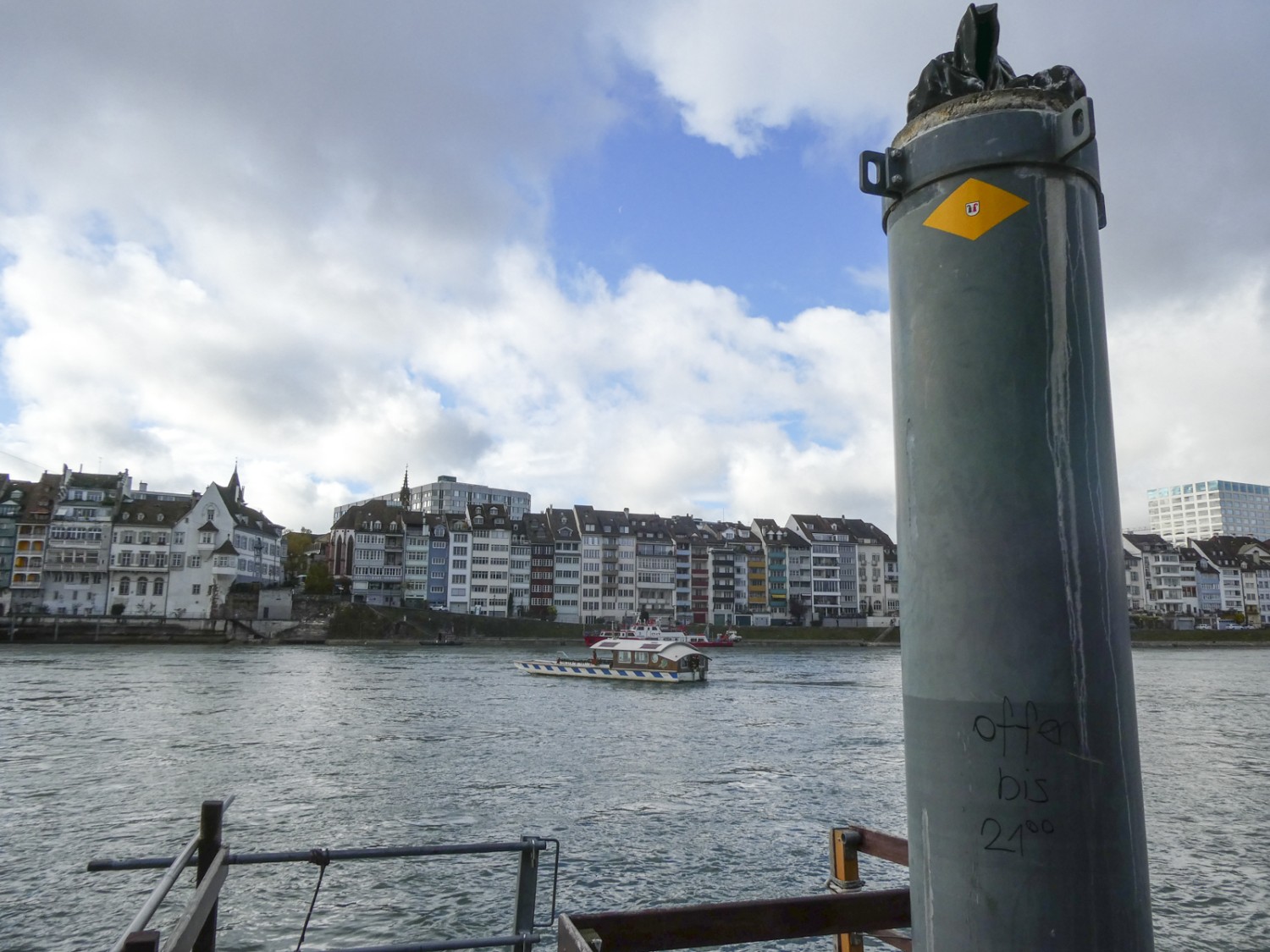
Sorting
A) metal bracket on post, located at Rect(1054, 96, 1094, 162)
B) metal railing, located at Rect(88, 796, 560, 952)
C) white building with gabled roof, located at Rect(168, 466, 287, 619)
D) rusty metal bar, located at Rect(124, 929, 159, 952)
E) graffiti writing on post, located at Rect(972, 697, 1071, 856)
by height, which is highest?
white building with gabled roof, located at Rect(168, 466, 287, 619)

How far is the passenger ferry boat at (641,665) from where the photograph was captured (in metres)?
57.0

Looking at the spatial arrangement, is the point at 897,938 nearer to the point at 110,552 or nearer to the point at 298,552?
the point at 110,552

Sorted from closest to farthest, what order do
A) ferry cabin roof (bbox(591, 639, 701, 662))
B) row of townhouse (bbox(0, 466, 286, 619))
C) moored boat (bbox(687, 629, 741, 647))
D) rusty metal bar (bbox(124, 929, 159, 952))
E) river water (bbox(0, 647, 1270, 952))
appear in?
1. rusty metal bar (bbox(124, 929, 159, 952))
2. river water (bbox(0, 647, 1270, 952))
3. ferry cabin roof (bbox(591, 639, 701, 662))
4. row of townhouse (bbox(0, 466, 286, 619))
5. moored boat (bbox(687, 629, 741, 647))

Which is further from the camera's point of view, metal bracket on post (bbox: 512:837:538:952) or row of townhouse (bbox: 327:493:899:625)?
row of townhouse (bbox: 327:493:899:625)

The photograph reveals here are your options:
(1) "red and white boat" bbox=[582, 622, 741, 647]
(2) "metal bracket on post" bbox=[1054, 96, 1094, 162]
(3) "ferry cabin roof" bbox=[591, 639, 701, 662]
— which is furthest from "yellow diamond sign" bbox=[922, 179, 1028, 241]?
(1) "red and white boat" bbox=[582, 622, 741, 647]

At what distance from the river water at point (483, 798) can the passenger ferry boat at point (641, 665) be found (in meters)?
12.1

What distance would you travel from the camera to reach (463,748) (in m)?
26.9

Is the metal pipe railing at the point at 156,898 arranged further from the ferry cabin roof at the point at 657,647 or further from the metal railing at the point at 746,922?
the ferry cabin roof at the point at 657,647

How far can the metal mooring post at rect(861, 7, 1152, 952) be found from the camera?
2053mm

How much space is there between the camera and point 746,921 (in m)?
3.73

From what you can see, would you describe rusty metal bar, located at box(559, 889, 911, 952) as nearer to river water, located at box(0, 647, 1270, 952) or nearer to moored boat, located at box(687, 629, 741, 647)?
river water, located at box(0, 647, 1270, 952)

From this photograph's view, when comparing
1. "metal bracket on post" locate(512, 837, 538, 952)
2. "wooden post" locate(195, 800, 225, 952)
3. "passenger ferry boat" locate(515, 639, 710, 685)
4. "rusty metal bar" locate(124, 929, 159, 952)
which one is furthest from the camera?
"passenger ferry boat" locate(515, 639, 710, 685)

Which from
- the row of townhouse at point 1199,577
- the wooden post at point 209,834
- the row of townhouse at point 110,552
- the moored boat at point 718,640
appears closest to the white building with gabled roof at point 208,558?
the row of townhouse at point 110,552

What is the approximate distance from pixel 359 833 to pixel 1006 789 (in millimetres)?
16104
